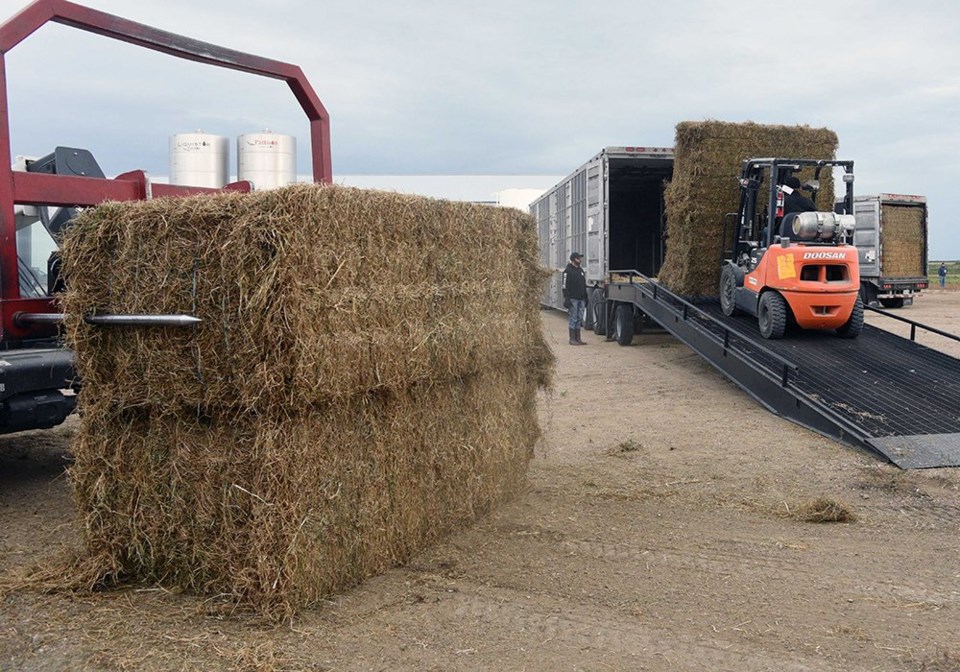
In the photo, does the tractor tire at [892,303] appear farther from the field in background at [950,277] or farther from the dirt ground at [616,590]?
the dirt ground at [616,590]

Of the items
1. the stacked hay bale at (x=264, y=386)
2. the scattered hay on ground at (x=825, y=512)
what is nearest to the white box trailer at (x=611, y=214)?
the scattered hay on ground at (x=825, y=512)

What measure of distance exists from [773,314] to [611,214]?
8197mm

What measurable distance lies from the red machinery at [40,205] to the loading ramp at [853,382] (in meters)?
5.69

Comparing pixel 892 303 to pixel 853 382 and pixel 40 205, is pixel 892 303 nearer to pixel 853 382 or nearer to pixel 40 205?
pixel 853 382

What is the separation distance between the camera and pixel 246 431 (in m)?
3.54

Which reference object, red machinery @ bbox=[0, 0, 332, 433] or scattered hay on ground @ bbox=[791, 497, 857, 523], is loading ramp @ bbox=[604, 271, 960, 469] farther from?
red machinery @ bbox=[0, 0, 332, 433]

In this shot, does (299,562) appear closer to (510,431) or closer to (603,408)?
(510,431)

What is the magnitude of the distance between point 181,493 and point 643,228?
49.6 ft

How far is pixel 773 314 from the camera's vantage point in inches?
382

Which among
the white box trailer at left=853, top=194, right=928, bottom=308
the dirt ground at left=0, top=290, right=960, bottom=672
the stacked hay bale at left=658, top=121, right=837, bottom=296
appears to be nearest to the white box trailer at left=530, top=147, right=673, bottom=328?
the stacked hay bale at left=658, top=121, right=837, bottom=296

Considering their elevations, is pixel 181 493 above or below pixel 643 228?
below

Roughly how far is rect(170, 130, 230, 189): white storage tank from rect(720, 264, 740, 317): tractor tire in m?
6.80

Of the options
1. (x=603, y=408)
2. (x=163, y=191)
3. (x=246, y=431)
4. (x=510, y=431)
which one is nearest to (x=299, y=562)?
(x=246, y=431)

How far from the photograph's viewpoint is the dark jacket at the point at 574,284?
1466 cm
